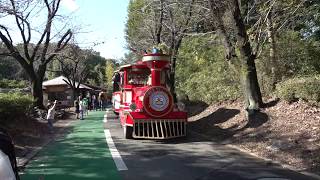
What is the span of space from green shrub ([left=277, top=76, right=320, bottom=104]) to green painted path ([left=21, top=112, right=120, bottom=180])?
647 cm

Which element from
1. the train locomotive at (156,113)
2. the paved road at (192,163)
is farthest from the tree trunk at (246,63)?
the paved road at (192,163)

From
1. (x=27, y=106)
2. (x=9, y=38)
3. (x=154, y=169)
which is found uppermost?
(x=9, y=38)

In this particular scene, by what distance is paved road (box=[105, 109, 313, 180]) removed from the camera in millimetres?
→ 10117

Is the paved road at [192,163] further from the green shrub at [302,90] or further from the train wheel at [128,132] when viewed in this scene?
the green shrub at [302,90]

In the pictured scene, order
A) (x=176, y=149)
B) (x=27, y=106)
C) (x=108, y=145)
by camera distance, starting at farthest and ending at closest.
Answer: (x=27, y=106), (x=108, y=145), (x=176, y=149)

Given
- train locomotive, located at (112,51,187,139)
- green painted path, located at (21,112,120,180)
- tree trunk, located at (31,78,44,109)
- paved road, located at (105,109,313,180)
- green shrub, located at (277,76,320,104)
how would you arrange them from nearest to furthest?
1. paved road, located at (105,109,313,180)
2. green painted path, located at (21,112,120,180)
3. green shrub, located at (277,76,320,104)
4. train locomotive, located at (112,51,187,139)
5. tree trunk, located at (31,78,44,109)

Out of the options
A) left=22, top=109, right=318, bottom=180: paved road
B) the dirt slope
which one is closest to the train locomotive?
left=22, top=109, right=318, bottom=180: paved road

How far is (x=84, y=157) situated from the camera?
13.2 m

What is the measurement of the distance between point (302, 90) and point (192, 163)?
5844mm

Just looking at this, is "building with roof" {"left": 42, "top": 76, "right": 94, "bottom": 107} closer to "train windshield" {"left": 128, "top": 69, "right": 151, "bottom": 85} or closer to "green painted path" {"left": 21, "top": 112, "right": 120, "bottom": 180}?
"train windshield" {"left": 128, "top": 69, "right": 151, "bottom": 85}

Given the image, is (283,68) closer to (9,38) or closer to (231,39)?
(231,39)

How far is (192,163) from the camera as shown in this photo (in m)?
11.7

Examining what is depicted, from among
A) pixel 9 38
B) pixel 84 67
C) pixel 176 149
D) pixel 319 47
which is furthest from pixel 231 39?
pixel 84 67

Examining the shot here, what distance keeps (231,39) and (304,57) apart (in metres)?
3.11
